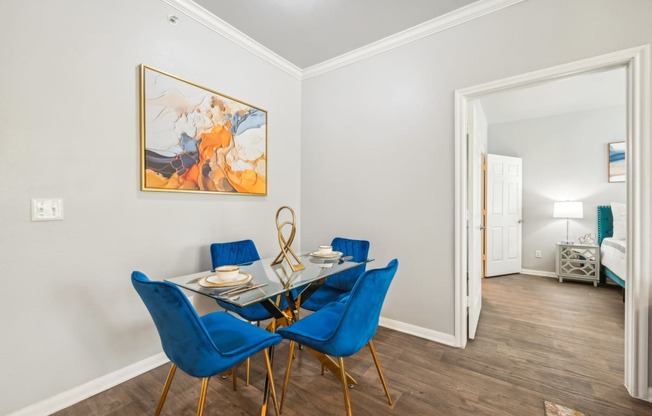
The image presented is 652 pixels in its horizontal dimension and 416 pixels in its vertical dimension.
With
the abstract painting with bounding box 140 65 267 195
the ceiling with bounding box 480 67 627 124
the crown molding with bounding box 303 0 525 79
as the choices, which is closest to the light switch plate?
the abstract painting with bounding box 140 65 267 195

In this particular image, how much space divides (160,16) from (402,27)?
1.93 m

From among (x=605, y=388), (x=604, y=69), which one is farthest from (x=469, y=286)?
(x=604, y=69)

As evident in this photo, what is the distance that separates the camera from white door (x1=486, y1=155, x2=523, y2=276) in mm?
4617

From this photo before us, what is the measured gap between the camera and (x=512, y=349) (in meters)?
2.31

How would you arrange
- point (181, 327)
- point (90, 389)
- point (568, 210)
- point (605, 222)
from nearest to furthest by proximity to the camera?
point (181, 327) → point (90, 389) → point (605, 222) → point (568, 210)

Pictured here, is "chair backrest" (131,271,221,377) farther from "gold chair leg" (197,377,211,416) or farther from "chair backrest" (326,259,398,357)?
"chair backrest" (326,259,398,357)

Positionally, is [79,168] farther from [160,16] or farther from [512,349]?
[512,349]

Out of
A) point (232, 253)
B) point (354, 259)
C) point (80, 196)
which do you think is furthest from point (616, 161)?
point (80, 196)

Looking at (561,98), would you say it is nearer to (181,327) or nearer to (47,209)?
(181,327)

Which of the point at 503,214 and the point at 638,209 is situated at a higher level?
the point at 638,209

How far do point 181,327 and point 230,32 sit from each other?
8.00 feet

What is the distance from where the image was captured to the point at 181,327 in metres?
1.18

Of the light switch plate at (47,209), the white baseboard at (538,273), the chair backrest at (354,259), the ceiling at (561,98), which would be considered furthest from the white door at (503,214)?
the light switch plate at (47,209)

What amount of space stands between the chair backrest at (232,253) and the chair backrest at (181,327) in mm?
936
